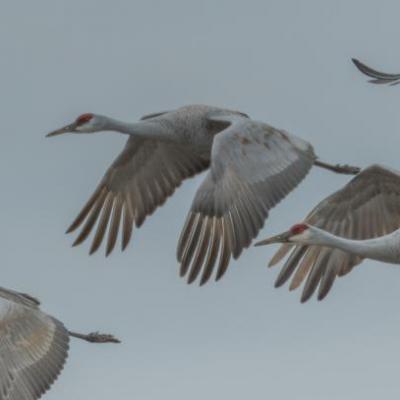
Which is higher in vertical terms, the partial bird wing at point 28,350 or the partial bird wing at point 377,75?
the partial bird wing at point 377,75

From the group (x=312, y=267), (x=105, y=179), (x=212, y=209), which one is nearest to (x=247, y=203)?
(x=212, y=209)

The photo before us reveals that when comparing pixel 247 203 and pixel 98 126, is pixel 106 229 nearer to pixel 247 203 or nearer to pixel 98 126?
pixel 98 126

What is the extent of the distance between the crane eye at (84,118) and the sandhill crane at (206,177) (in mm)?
14

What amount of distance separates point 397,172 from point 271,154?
6.12 feet

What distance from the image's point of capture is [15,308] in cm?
3014

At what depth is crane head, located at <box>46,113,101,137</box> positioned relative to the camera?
106ft

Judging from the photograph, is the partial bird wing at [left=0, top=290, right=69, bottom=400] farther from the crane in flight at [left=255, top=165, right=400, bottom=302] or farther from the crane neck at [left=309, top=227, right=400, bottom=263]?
the crane neck at [left=309, top=227, right=400, bottom=263]

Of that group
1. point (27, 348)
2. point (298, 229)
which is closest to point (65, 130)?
point (27, 348)

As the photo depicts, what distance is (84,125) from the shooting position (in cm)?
3231

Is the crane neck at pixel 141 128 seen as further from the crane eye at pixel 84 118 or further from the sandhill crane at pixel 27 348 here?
the sandhill crane at pixel 27 348

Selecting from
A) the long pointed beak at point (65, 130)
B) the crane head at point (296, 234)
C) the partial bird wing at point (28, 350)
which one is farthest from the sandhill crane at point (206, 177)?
the partial bird wing at point (28, 350)

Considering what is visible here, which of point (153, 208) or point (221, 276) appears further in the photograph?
point (153, 208)

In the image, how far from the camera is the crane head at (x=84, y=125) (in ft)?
106

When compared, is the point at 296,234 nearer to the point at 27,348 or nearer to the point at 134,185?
the point at 27,348
